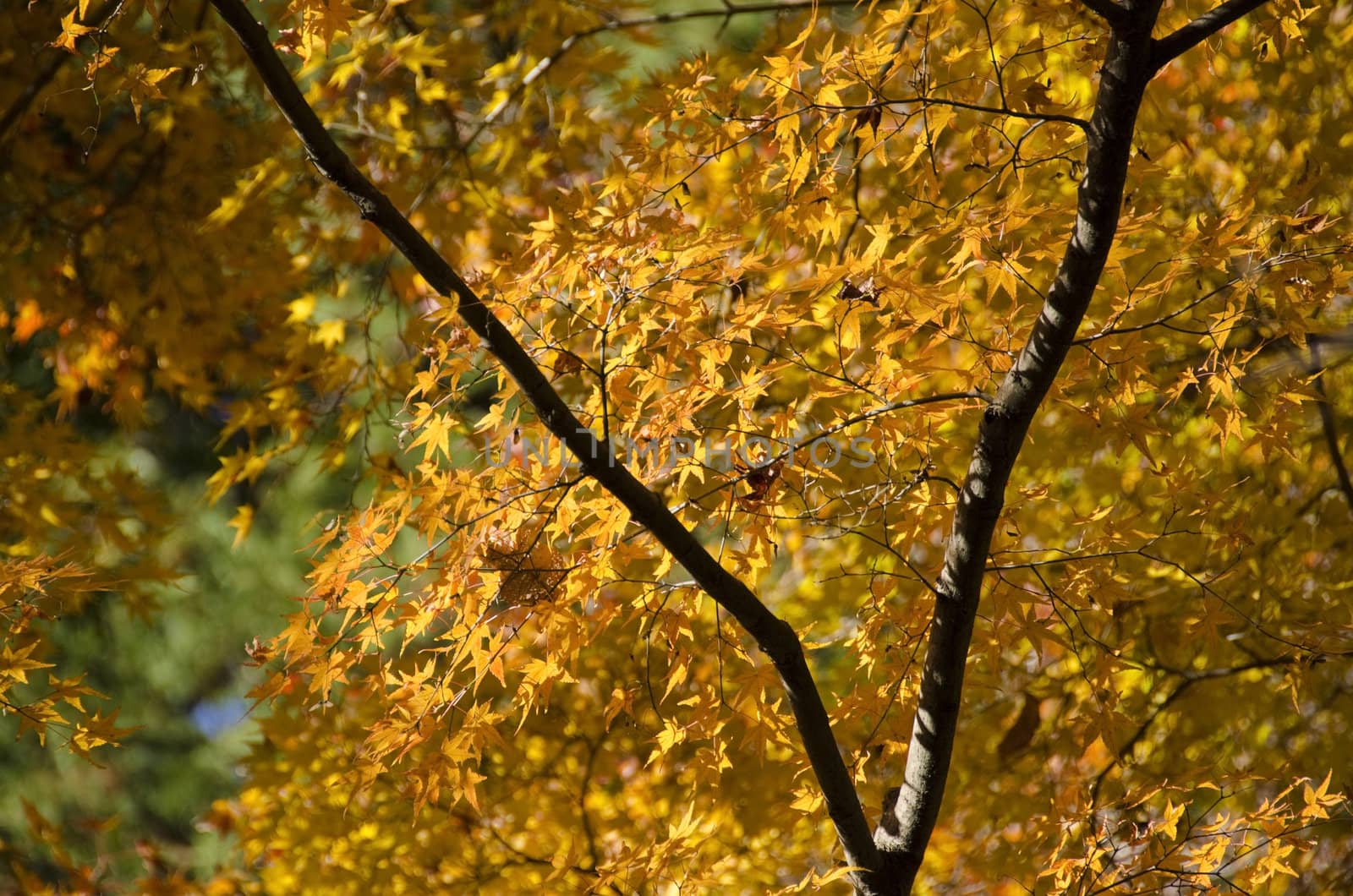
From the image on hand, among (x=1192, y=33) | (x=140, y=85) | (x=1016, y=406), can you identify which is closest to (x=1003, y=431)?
(x=1016, y=406)

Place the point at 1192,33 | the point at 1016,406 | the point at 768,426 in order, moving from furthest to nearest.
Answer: the point at 768,426
the point at 1016,406
the point at 1192,33

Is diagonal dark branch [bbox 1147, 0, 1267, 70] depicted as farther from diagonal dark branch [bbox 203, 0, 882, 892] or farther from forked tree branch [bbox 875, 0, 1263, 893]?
diagonal dark branch [bbox 203, 0, 882, 892]

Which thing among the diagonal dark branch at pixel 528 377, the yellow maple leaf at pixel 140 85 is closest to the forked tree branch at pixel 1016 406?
the diagonal dark branch at pixel 528 377

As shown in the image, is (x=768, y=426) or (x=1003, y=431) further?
(x=768, y=426)

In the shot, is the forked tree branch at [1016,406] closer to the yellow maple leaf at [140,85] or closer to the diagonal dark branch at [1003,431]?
the diagonal dark branch at [1003,431]

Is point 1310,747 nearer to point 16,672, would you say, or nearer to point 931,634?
point 931,634

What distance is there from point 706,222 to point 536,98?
2.90ft

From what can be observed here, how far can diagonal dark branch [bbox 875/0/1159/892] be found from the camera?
107 centimetres

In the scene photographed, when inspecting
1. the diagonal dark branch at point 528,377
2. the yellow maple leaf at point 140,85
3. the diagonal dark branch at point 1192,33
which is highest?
the yellow maple leaf at point 140,85

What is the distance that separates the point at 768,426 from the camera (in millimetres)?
1665

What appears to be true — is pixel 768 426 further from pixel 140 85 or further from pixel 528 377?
pixel 140 85

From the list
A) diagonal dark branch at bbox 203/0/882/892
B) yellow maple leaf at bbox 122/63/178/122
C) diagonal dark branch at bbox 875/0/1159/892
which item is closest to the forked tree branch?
diagonal dark branch at bbox 875/0/1159/892

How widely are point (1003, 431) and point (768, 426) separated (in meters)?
0.50

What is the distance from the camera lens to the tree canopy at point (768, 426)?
1.24m
